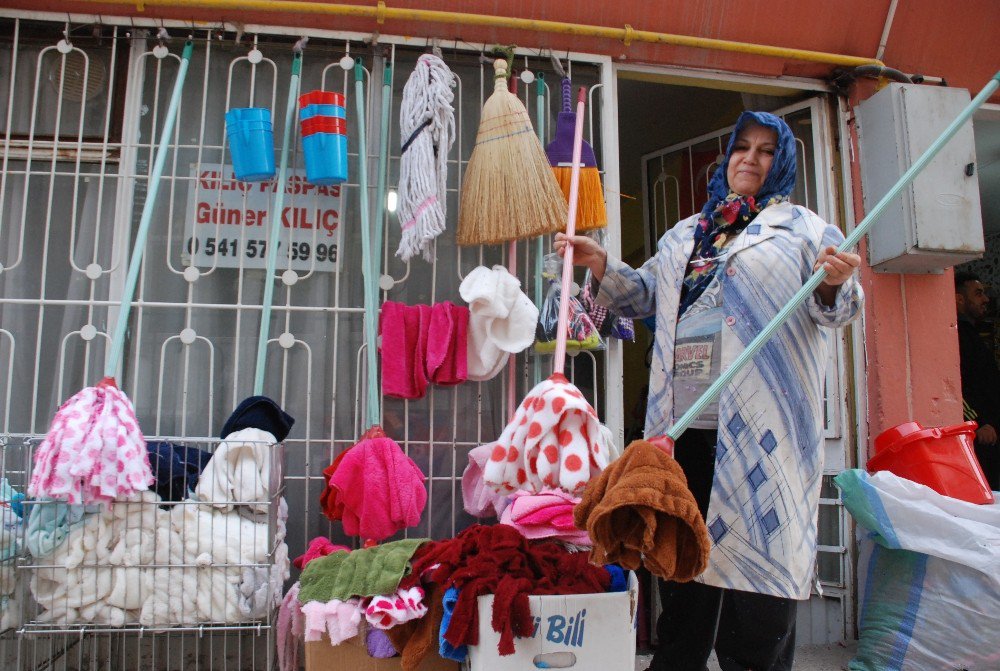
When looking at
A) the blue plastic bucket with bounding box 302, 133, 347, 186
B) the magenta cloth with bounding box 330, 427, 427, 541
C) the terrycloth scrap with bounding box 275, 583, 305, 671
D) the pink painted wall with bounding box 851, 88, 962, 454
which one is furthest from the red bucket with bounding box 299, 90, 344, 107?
the pink painted wall with bounding box 851, 88, 962, 454

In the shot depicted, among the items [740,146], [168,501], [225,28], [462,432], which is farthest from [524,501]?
[225,28]

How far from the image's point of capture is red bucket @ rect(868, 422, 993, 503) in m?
2.55

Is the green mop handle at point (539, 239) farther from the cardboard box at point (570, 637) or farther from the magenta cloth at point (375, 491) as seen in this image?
the cardboard box at point (570, 637)

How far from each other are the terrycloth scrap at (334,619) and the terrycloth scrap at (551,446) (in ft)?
1.74

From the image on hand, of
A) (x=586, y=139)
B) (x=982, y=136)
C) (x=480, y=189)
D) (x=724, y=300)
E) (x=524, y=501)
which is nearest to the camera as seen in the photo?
(x=724, y=300)

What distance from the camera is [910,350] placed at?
123 inches

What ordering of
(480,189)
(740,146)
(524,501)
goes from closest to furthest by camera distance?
(740,146) → (524,501) → (480,189)

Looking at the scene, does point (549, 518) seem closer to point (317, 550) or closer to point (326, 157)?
point (317, 550)

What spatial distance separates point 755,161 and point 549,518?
116 centimetres

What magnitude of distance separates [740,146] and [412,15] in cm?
135

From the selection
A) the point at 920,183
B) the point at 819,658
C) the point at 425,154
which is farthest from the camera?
the point at 920,183

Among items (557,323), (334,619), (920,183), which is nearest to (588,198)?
(557,323)

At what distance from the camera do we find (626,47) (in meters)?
3.01

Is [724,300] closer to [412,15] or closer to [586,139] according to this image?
[586,139]
